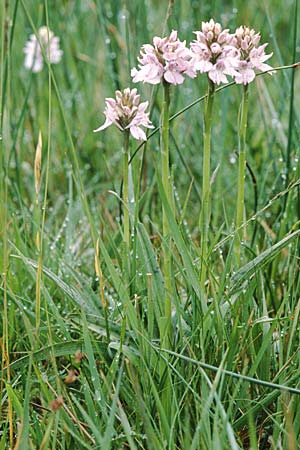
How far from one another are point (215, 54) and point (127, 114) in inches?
6.2

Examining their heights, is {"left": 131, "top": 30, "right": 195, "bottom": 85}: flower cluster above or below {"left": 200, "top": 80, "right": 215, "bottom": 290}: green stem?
above

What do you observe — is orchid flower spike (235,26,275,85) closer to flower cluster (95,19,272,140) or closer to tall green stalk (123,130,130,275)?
flower cluster (95,19,272,140)

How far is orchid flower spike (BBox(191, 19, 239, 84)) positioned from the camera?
3.60 feet

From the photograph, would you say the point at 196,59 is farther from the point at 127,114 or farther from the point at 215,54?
the point at 127,114

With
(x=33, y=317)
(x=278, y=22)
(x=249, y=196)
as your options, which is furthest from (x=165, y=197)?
(x=278, y=22)

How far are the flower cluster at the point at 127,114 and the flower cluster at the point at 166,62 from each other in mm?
60

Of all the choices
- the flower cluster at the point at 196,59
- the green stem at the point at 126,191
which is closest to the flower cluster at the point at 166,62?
the flower cluster at the point at 196,59

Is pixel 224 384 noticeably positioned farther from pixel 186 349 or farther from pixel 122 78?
pixel 122 78

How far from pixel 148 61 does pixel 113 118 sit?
10 cm

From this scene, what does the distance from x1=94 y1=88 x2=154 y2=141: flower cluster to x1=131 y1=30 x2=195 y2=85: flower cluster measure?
60 mm

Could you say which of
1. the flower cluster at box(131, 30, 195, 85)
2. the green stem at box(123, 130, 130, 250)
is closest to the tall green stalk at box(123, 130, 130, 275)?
the green stem at box(123, 130, 130, 250)

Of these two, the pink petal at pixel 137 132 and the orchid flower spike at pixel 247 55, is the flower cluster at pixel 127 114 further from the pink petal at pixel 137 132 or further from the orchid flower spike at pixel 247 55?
the orchid flower spike at pixel 247 55

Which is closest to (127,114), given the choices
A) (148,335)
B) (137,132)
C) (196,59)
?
(137,132)

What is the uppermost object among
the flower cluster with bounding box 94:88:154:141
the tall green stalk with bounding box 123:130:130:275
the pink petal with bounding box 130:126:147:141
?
the flower cluster with bounding box 94:88:154:141
